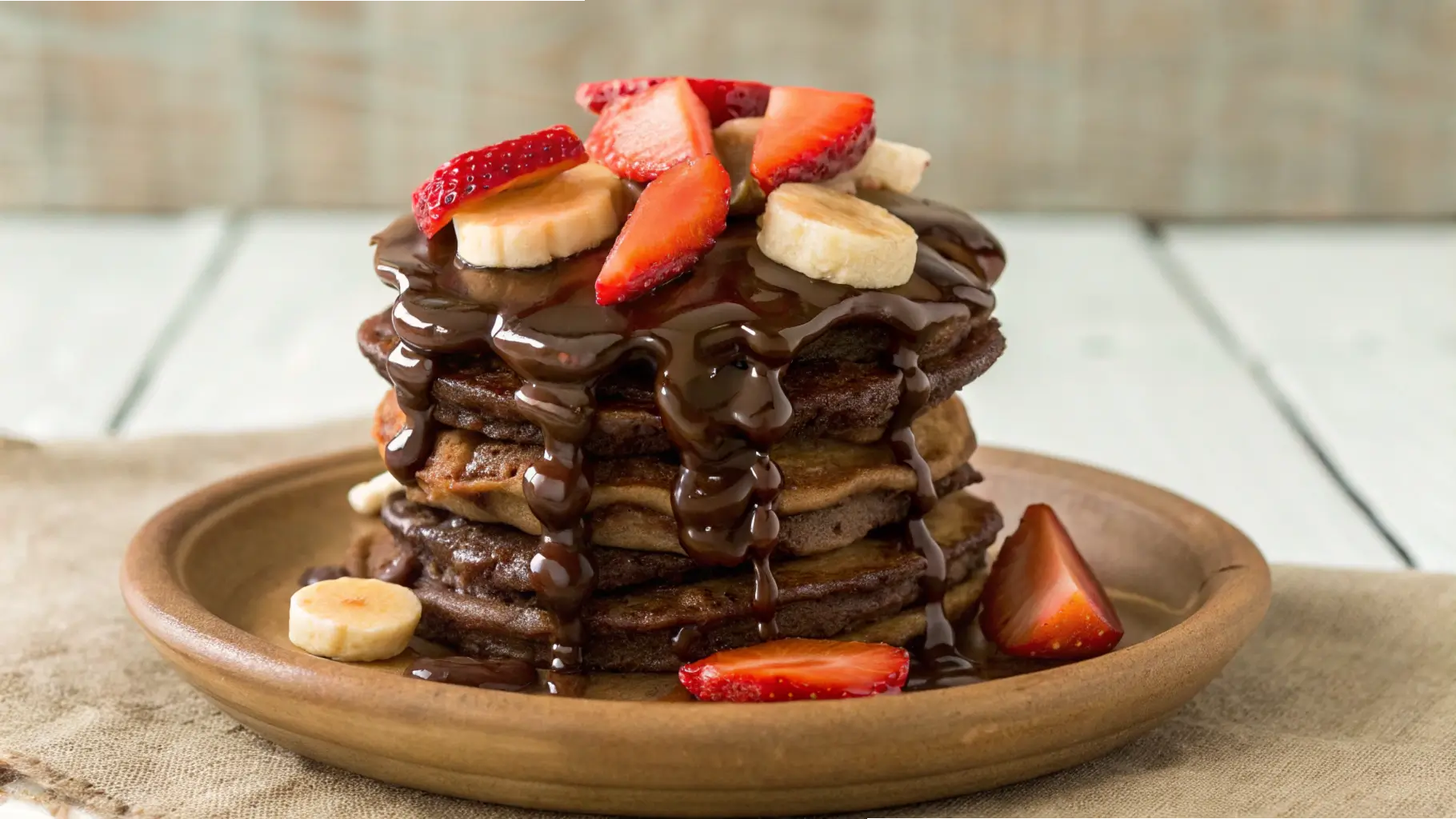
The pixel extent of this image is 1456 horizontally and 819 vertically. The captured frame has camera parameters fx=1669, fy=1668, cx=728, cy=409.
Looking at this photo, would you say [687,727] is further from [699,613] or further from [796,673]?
[699,613]

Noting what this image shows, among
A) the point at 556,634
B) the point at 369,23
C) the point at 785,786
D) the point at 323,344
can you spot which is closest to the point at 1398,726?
the point at 785,786

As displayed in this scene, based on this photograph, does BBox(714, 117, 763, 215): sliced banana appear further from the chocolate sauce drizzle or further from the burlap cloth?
the burlap cloth

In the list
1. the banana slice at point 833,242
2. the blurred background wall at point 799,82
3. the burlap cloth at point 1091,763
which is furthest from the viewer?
the blurred background wall at point 799,82

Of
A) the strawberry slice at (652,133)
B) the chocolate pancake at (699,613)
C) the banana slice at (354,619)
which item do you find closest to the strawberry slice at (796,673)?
the chocolate pancake at (699,613)

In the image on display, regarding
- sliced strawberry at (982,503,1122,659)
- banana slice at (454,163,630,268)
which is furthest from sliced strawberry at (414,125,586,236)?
sliced strawberry at (982,503,1122,659)

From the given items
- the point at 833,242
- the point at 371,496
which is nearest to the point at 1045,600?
the point at 833,242

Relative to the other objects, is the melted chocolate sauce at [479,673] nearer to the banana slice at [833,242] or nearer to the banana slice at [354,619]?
the banana slice at [354,619]

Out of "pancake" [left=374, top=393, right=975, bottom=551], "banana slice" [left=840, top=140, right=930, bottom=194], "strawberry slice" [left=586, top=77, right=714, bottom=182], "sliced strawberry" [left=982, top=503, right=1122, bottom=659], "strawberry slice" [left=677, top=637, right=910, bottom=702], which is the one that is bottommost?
"sliced strawberry" [left=982, top=503, right=1122, bottom=659]
